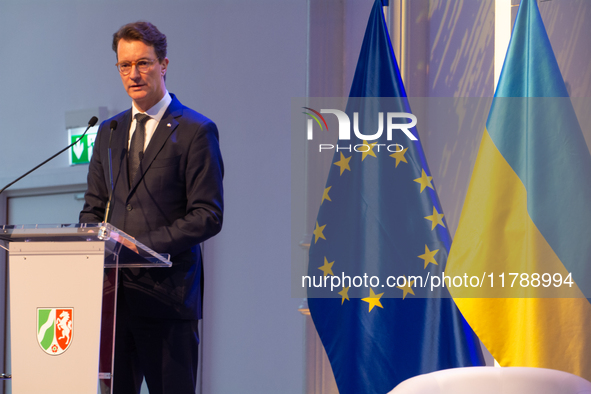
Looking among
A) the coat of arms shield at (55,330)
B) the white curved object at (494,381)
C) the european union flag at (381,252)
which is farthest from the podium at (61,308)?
the european union flag at (381,252)

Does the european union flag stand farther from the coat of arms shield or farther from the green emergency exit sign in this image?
the green emergency exit sign

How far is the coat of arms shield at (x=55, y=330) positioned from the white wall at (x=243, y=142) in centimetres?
225

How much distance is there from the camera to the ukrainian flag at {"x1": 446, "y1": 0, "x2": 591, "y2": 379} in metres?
2.38

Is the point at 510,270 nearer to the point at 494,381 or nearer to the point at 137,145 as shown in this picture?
the point at 494,381

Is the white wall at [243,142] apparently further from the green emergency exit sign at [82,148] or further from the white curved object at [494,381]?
the white curved object at [494,381]

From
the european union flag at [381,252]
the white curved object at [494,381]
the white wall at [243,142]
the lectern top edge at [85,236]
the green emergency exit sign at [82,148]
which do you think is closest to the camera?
the lectern top edge at [85,236]

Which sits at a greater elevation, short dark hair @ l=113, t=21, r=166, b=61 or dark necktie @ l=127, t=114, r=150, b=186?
short dark hair @ l=113, t=21, r=166, b=61

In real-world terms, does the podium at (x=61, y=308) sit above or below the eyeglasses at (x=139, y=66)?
below

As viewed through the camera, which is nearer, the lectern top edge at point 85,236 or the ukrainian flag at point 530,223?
the lectern top edge at point 85,236

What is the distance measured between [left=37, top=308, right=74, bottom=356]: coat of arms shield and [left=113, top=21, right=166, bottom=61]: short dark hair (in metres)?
0.91

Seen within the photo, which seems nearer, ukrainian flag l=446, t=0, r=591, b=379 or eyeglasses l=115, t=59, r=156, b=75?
eyeglasses l=115, t=59, r=156, b=75

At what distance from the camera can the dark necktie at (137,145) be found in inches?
77.0

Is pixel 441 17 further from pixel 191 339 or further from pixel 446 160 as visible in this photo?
pixel 191 339

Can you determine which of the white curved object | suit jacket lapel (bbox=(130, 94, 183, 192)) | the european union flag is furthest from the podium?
the european union flag
